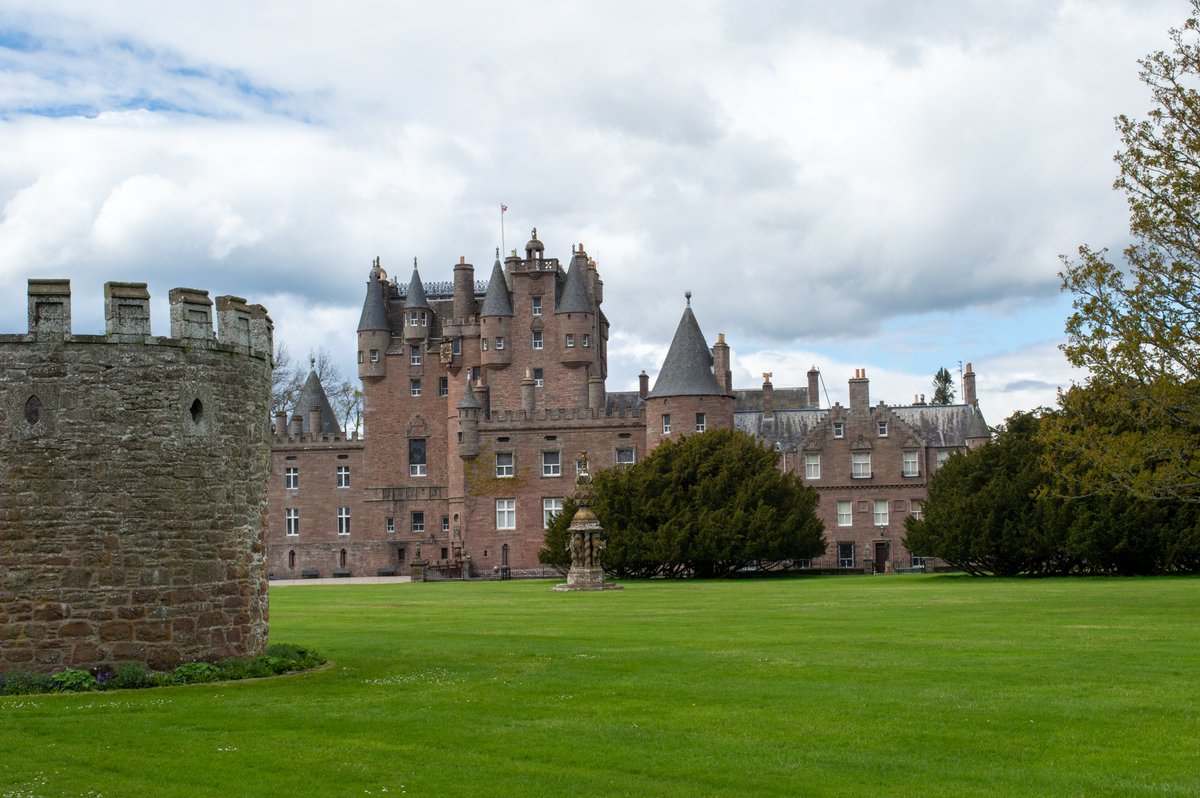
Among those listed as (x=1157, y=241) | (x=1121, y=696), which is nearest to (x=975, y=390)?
(x=1157, y=241)

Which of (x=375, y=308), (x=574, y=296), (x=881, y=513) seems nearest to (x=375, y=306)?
(x=375, y=308)

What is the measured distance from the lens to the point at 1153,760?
1191 centimetres

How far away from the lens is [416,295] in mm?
77250

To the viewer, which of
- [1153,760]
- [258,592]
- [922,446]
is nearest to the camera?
[1153,760]

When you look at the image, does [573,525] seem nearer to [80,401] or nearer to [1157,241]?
[1157,241]

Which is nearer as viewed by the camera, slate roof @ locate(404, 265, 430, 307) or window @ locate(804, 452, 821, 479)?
window @ locate(804, 452, 821, 479)

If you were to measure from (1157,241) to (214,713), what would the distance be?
2082 cm

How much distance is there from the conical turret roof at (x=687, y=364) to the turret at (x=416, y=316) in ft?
50.7

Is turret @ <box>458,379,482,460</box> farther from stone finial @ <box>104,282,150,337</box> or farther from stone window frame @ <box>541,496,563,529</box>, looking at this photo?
stone finial @ <box>104,282,150,337</box>

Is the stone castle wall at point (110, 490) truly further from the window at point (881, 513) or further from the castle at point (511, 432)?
the window at point (881, 513)

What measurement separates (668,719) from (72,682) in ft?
22.7

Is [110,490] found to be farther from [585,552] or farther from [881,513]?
[881,513]

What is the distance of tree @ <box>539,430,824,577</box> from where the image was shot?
179ft

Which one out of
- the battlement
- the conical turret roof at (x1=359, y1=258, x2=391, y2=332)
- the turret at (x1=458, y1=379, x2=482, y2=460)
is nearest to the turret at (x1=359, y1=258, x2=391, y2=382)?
the conical turret roof at (x1=359, y1=258, x2=391, y2=332)
